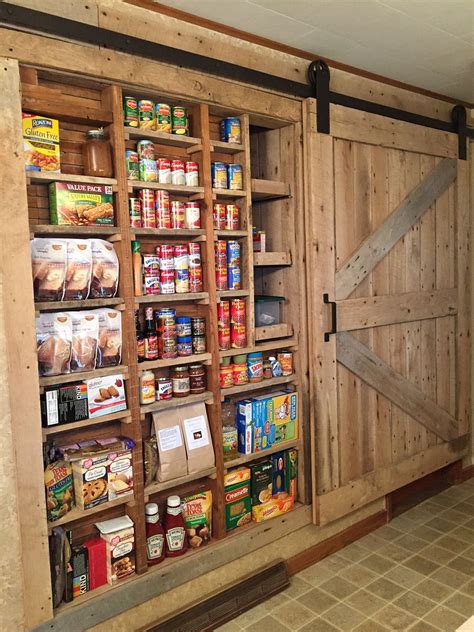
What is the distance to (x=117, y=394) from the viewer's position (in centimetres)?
226

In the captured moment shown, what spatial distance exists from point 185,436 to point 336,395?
98cm

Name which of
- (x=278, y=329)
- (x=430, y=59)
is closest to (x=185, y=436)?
(x=278, y=329)

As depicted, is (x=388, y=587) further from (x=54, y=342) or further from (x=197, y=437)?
(x=54, y=342)

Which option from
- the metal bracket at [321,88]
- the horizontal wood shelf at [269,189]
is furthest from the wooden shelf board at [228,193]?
the metal bracket at [321,88]

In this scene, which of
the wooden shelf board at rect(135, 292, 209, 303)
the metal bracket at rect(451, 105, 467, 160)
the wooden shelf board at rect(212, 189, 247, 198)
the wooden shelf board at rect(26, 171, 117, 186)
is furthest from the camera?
the metal bracket at rect(451, 105, 467, 160)

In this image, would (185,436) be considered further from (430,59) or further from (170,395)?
(430,59)

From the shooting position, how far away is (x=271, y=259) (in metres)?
2.87

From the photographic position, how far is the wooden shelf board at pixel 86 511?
6.93 feet

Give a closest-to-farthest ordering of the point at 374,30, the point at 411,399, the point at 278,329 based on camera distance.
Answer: the point at 374,30 → the point at 278,329 → the point at 411,399

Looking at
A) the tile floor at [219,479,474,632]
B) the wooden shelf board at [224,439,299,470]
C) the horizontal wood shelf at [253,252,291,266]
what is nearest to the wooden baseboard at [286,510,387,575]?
the tile floor at [219,479,474,632]

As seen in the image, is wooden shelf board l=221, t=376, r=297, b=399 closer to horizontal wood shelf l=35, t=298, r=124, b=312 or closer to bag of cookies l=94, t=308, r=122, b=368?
bag of cookies l=94, t=308, r=122, b=368

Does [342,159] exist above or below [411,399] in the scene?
above

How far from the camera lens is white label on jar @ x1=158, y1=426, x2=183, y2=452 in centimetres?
242

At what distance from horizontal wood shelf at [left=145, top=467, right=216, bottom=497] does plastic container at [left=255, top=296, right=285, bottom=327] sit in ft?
2.74
